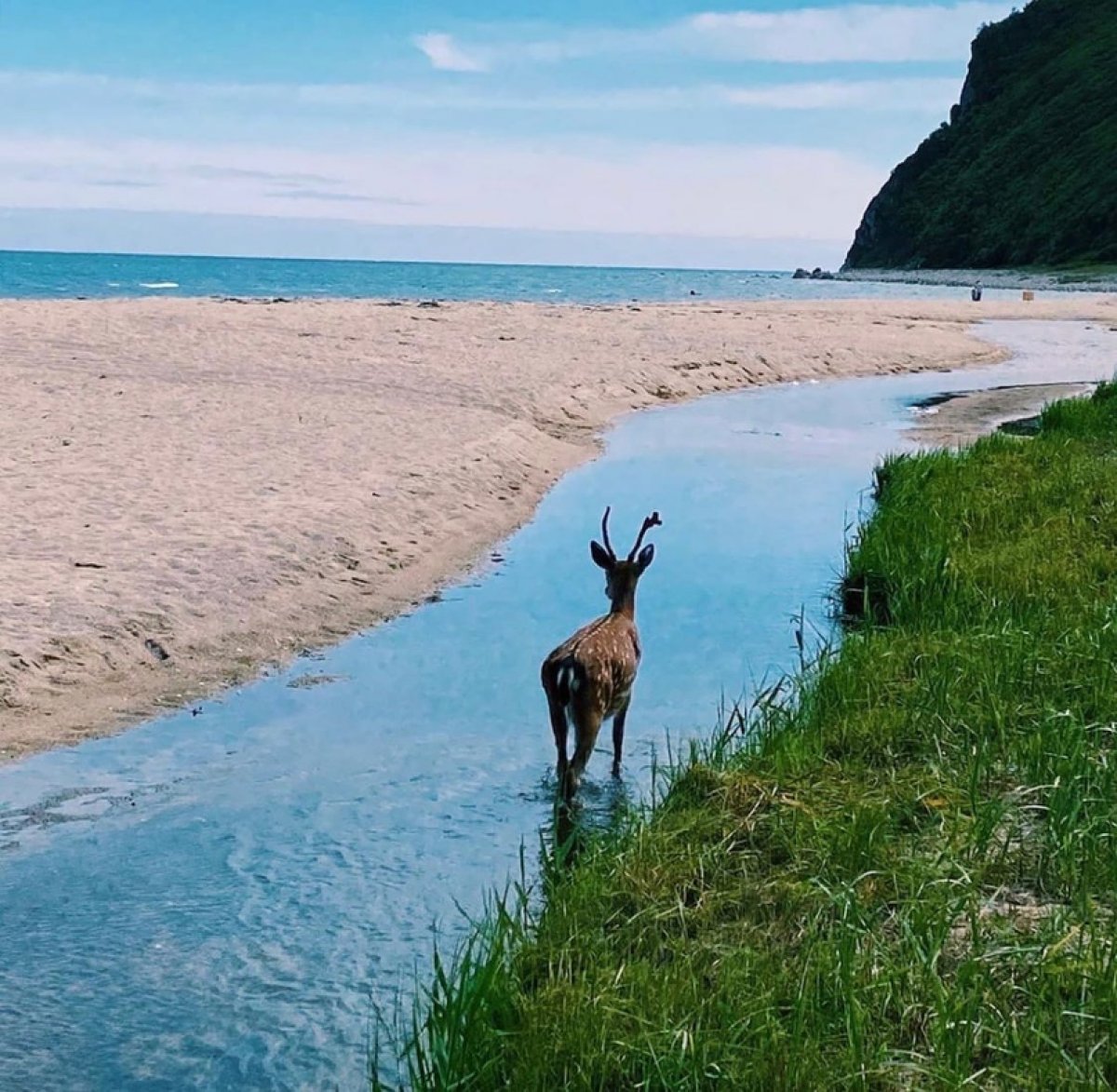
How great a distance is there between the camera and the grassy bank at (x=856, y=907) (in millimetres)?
4180

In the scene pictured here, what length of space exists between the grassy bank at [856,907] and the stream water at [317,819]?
54 centimetres

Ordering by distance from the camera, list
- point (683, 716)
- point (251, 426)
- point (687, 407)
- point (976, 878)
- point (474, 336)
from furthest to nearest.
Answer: point (474, 336), point (687, 407), point (251, 426), point (683, 716), point (976, 878)

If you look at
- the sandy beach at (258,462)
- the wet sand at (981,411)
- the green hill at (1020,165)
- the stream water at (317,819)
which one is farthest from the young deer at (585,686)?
the green hill at (1020,165)

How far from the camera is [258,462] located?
15.1 metres

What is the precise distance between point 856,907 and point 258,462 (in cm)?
1107

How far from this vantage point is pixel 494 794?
7348 millimetres

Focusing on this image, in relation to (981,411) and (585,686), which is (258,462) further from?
(981,411)

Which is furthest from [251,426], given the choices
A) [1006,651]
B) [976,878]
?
[976,878]

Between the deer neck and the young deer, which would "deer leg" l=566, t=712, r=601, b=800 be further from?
the deer neck

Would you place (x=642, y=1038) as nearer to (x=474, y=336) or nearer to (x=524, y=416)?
(x=524, y=416)

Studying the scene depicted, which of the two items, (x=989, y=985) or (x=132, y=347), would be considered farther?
(x=132, y=347)

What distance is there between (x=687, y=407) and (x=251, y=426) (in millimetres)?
9353

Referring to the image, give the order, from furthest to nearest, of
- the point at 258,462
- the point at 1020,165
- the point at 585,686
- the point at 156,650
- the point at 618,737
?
the point at 1020,165 < the point at 258,462 < the point at 156,650 < the point at 618,737 < the point at 585,686

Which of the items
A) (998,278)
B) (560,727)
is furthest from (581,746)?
(998,278)
